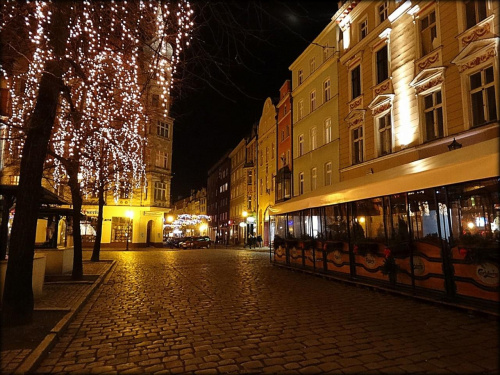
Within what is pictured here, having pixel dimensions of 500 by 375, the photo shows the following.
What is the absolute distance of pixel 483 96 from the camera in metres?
12.9

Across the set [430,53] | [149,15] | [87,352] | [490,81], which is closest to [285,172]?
[430,53]

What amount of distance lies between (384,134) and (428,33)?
16.2 feet

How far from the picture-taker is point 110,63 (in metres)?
9.58

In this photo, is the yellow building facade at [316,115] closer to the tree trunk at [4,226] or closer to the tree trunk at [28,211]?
the tree trunk at [4,226]

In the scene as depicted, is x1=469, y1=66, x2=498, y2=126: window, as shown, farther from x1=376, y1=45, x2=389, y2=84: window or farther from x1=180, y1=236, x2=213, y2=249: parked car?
x1=180, y1=236, x2=213, y2=249: parked car

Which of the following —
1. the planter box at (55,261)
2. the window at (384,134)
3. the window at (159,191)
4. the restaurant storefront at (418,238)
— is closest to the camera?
the restaurant storefront at (418,238)

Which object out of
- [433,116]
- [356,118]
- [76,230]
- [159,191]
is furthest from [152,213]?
[433,116]

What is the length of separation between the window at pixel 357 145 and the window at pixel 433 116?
16.0 ft

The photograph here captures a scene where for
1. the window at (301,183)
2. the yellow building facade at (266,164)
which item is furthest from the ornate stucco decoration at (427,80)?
the yellow building facade at (266,164)

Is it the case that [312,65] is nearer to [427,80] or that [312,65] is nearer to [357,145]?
[357,145]

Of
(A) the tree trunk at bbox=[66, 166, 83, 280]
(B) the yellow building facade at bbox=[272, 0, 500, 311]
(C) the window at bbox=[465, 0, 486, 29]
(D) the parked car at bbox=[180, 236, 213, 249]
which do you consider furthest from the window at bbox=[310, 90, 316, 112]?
(D) the parked car at bbox=[180, 236, 213, 249]

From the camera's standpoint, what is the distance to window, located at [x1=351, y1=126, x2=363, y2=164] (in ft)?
66.9

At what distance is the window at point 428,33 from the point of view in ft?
50.3

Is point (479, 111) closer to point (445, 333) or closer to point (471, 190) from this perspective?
point (471, 190)
